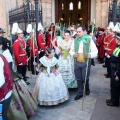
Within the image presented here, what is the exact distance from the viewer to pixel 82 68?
5.41m

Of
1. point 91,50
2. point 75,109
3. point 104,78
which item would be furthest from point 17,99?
point 104,78

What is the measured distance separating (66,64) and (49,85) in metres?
1.26

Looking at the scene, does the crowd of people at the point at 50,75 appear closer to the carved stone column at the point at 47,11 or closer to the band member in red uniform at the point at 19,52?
the band member in red uniform at the point at 19,52

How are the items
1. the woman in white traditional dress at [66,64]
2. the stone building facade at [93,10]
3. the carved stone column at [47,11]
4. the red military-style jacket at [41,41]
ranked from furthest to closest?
the carved stone column at [47,11] < the stone building facade at [93,10] < the red military-style jacket at [41,41] < the woman in white traditional dress at [66,64]

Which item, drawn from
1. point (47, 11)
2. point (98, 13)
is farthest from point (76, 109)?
point (47, 11)

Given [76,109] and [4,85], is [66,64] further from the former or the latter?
[4,85]

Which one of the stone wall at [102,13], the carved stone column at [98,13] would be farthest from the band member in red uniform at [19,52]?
the carved stone column at [98,13]

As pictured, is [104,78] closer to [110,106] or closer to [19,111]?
[110,106]

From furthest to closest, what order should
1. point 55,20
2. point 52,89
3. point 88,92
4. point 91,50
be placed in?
point 55,20 → point 88,92 → point 91,50 → point 52,89

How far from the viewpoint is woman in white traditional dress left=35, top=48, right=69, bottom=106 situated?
4.84 meters

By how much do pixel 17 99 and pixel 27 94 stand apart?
14.7 inches

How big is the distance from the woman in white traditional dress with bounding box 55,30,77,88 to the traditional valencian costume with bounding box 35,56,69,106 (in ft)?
2.90

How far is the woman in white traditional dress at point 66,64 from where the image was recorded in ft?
19.4

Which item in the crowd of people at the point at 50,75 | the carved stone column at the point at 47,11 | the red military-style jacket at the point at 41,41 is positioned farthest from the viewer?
the carved stone column at the point at 47,11
